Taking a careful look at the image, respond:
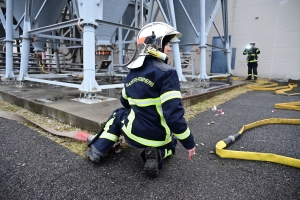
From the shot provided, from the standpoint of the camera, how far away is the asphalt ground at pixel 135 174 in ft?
4.29

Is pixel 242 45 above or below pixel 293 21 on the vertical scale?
below

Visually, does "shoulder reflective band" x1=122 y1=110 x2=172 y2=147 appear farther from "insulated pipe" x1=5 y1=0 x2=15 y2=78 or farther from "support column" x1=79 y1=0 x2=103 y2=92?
"insulated pipe" x1=5 y1=0 x2=15 y2=78

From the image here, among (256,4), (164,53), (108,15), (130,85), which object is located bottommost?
(130,85)

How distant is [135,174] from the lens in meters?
1.54

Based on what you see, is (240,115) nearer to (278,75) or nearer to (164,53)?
(164,53)

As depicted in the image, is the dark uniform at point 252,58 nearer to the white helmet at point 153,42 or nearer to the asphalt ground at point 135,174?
the asphalt ground at point 135,174

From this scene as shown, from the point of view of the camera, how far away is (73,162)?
1668mm

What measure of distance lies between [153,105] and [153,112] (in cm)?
5

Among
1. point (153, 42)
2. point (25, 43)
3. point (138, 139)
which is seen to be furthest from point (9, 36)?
point (138, 139)

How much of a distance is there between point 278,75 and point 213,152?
27.9ft

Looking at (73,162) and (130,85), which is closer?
(130,85)

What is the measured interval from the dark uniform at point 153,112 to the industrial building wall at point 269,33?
9006mm

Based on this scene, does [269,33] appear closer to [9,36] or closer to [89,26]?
[89,26]

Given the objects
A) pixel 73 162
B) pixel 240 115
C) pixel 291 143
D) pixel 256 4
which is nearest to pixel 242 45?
pixel 256 4
